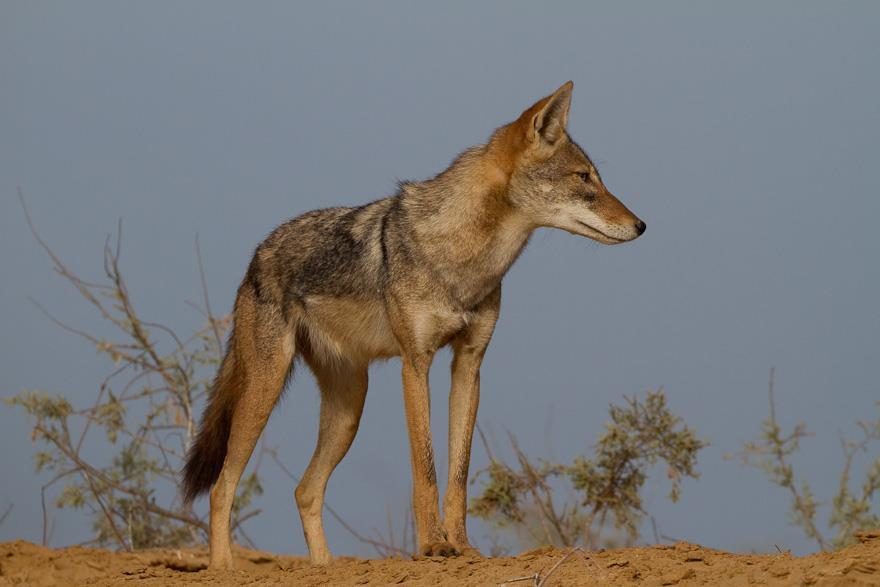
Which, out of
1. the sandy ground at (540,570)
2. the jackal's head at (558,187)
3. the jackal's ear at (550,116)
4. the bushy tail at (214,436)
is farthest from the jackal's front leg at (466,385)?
the bushy tail at (214,436)

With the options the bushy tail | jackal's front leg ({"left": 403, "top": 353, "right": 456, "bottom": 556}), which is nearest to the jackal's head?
jackal's front leg ({"left": 403, "top": 353, "right": 456, "bottom": 556})

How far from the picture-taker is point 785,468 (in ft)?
32.4

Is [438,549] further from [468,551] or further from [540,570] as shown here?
[540,570]

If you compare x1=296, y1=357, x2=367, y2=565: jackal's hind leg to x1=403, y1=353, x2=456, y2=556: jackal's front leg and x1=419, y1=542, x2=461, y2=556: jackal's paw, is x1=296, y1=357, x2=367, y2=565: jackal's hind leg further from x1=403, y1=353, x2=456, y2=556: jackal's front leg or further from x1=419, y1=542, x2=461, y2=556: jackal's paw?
x1=419, y1=542, x2=461, y2=556: jackal's paw

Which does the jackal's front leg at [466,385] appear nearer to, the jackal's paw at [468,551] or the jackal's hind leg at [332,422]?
the jackal's paw at [468,551]

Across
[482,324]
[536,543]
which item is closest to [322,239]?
[482,324]

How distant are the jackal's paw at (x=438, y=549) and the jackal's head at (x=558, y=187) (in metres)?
2.06

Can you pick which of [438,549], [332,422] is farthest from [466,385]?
[332,422]

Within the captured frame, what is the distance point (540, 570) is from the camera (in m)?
5.56

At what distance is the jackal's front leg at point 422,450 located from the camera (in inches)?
267

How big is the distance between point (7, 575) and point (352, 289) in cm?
301

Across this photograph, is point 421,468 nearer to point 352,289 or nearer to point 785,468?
point 352,289

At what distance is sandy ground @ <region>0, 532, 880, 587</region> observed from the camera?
503 centimetres

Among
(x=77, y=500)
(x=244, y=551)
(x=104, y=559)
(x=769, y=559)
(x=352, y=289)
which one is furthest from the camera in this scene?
(x=77, y=500)
